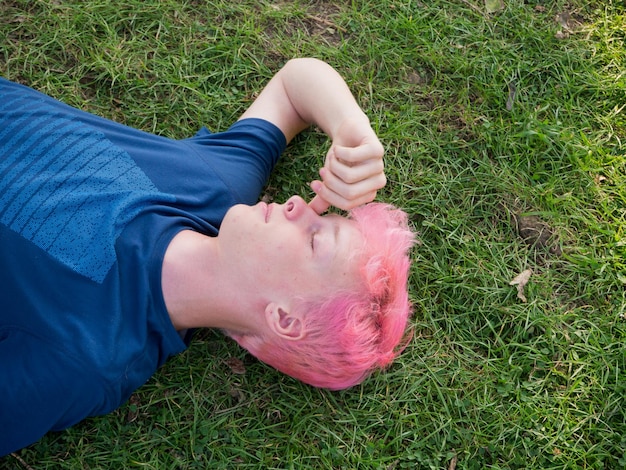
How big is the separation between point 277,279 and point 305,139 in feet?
4.65

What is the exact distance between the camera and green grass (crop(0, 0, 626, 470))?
3307 millimetres

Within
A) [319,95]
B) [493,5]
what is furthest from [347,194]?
[493,5]

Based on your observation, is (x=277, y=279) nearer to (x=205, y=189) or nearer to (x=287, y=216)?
(x=287, y=216)

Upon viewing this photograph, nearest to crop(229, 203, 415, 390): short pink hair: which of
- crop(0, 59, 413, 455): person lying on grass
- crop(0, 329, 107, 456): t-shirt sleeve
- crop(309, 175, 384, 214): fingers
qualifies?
crop(0, 59, 413, 455): person lying on grass

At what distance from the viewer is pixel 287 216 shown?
2.62 meters

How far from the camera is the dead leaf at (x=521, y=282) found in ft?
11.6

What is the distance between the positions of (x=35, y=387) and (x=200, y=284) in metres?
0.87

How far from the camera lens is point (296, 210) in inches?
103

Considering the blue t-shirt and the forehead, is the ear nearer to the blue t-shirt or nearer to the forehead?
the forehead

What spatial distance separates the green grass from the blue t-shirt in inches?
26.0

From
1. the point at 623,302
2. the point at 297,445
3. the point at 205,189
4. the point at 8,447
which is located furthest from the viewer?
the point at 623,302

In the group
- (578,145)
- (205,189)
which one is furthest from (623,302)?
(205,189)

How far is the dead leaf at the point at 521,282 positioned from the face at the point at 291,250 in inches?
56.6

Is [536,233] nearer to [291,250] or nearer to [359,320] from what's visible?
[359,320]
